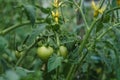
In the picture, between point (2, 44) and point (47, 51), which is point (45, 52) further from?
point (2, 44)

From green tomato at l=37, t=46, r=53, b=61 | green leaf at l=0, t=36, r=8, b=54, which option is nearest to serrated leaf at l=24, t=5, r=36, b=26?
green tomato at l=37, t=46, r=53, b=61

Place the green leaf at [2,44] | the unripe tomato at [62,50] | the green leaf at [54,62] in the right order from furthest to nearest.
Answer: the unripe tomato at [62,50] → the green leaf at [54,62] → the green leaf at [2,44]

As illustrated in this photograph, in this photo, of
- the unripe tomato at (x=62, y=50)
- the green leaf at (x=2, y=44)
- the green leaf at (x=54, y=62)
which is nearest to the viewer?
the green leaf at (x=2, y=44)

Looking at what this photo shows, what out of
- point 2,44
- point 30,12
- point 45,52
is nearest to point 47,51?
point 45,52

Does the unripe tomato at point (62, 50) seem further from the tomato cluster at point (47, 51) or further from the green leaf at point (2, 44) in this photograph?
the green leaf at point (2, 44)

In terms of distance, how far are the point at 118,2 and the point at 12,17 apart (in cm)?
150

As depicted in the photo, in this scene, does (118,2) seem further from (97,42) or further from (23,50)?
(23,50)

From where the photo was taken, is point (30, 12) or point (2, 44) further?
point (30, 12)

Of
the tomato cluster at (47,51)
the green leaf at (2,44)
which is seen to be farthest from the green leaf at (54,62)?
the green leaf at (2,44)

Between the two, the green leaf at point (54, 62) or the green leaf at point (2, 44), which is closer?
the green leaf at point (2, 44)

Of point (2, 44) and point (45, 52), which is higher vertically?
point (2, 44)

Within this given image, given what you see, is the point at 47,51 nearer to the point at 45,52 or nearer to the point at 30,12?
the point at 45,52

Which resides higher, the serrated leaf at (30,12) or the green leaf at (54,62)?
the serrated leaf at (30,12)

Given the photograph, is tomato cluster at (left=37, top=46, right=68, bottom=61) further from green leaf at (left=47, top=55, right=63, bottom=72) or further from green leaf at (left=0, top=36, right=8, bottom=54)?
green leaf at (left=0, top=36, right=8, bottom=54)
